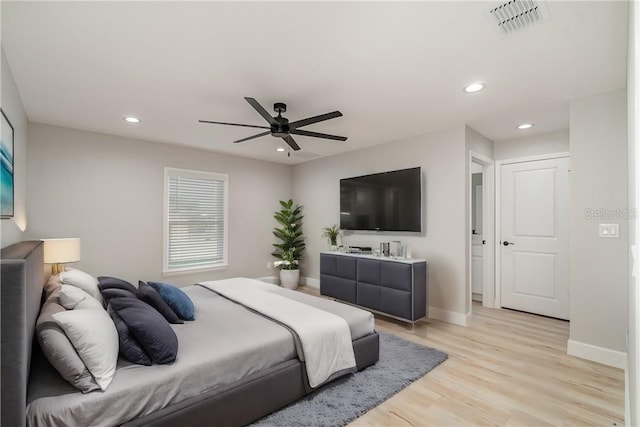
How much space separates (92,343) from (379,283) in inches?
125

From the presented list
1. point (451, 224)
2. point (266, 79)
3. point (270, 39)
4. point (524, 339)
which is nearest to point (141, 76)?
point (266, 79)

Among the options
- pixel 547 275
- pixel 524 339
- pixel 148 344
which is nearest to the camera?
pixel 148 344

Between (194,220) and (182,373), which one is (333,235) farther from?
(182,373)

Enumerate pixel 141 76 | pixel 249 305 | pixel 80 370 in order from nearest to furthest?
pixel 80 370 → pixel 141 76 → pixel 249 305

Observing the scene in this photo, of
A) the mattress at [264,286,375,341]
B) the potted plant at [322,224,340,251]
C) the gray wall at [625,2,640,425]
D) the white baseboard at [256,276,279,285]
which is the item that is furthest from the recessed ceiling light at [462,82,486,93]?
the white baseboard at [256,276,279,285]

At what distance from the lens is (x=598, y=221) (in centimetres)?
282

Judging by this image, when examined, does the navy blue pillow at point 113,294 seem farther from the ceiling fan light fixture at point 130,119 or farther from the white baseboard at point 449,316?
the white baseboard at point 449,316

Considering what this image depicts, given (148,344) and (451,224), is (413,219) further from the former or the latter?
(148,344)

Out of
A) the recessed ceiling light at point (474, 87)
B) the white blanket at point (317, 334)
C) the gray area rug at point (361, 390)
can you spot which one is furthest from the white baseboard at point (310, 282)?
the recessed ceiling light at point (474, 87)

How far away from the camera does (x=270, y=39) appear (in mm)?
2010

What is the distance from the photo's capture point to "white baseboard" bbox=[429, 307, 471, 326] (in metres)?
3.80

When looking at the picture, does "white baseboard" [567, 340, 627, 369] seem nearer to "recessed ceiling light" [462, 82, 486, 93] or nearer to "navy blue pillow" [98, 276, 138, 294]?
"recessed ceiling light" [462, 82, 486, 93]

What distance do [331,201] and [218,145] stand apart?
7.04 feet

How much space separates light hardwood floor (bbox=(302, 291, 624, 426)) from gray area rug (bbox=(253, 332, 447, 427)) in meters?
0.07
